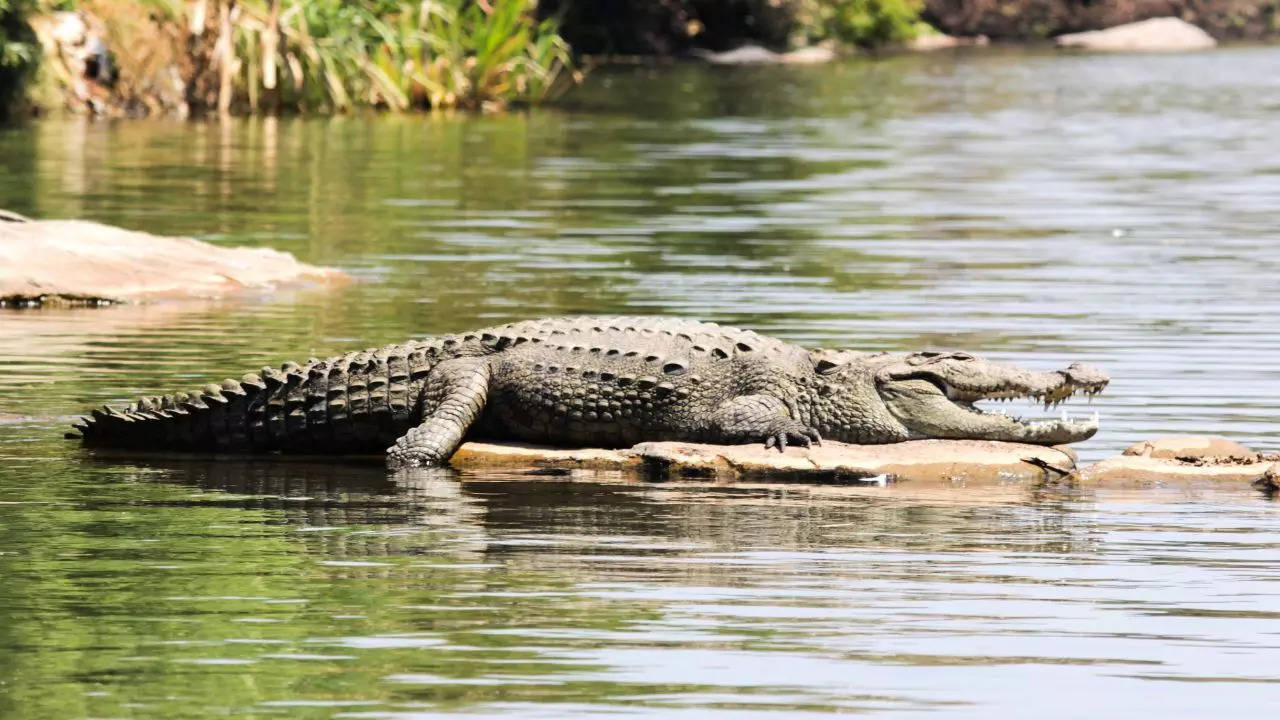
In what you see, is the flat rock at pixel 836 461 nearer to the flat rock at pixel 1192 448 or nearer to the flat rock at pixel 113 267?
the flat rock at pixel 1192 448

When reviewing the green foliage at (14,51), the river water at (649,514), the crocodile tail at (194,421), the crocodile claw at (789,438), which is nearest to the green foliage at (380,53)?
the green foliage at (14,51)

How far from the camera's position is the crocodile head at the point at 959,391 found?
1070 cm

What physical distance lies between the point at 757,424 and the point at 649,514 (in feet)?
4.49

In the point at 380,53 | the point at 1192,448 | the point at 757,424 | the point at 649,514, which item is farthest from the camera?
the point at 380,53

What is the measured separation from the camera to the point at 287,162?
31500 millimetres

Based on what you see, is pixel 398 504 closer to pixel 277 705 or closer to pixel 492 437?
pixel 492 437

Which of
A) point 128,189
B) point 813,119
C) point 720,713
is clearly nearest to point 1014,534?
point 720,713

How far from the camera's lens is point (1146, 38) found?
9562 cm

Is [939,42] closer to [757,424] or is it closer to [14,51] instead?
[14,51]

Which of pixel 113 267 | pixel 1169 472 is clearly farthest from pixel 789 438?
pixel 113 267

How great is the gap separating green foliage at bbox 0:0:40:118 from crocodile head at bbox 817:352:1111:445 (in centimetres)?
2481

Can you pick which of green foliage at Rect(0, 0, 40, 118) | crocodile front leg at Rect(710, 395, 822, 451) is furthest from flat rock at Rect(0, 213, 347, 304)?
green foliage at Rect(0, 0, 40, 118)

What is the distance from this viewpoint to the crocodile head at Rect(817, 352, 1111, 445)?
10.7 metres

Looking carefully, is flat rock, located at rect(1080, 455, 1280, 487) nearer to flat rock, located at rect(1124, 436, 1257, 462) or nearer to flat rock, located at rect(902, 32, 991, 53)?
flat rock, located at rect(1124, 436, 1257, 462)
